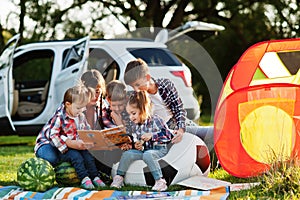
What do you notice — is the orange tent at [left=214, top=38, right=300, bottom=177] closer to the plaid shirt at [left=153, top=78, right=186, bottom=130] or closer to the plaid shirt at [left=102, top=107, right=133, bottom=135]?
the plaid shirt at [left=153, top=78, right=186, bottom=130]

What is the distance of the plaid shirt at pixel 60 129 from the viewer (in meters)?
5.05

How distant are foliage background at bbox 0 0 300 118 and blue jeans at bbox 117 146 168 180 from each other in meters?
7.95

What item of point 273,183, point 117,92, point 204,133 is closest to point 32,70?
point 204,133

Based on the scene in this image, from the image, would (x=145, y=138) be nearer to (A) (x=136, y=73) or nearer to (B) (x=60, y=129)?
(A) (x=136, y=73)

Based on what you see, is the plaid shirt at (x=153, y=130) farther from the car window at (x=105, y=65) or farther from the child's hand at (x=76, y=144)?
the car window at (x=105, y=65)

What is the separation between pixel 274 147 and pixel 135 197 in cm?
135

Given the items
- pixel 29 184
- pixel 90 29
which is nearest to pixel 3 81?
pixel 29 184

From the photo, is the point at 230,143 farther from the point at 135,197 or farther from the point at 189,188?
the point at 135,197

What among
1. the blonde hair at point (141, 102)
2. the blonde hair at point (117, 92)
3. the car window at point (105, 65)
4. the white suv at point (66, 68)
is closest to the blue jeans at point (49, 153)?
the blonde hair at point (117, 92)

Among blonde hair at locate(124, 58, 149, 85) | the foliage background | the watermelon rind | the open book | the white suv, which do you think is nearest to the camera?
the watermelon rind

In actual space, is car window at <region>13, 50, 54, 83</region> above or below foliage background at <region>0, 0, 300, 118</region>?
below

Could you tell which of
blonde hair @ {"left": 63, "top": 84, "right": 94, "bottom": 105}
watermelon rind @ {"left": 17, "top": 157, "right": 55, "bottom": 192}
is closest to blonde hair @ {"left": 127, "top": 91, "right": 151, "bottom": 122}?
blonde hair @ {"left": 63, "top": 84, "right": 94, "bottom": 105}

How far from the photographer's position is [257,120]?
515 centimetres

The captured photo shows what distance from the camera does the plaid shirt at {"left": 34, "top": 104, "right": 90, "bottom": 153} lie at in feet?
16.6
